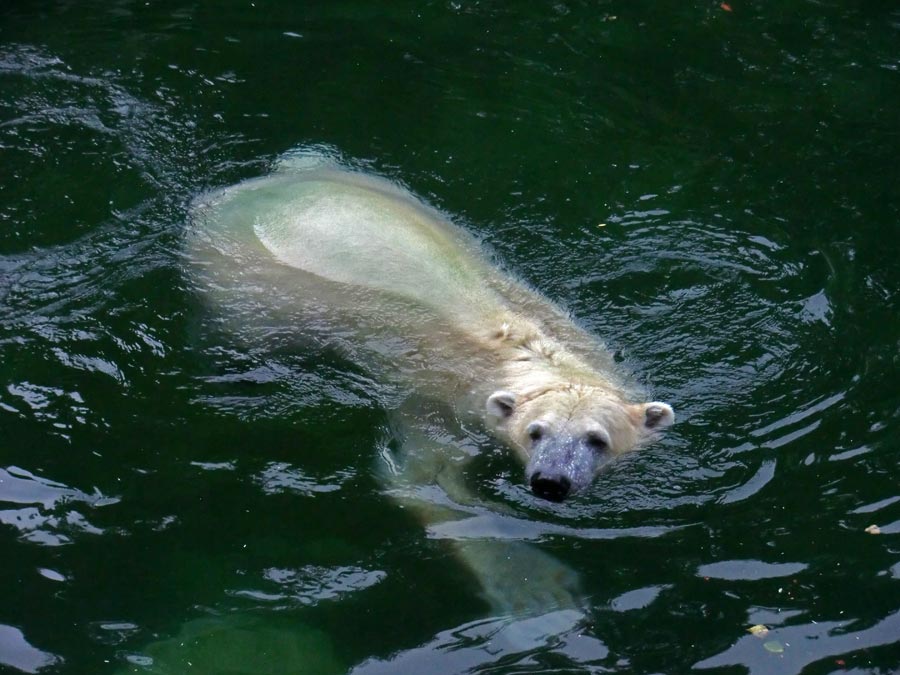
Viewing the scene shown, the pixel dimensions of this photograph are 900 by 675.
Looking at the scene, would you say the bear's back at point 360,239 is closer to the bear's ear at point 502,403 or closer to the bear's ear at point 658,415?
the bear's ear at point 502,403

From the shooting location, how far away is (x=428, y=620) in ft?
18.0

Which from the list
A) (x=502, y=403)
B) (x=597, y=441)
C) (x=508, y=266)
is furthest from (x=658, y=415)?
(x=508, y=266)

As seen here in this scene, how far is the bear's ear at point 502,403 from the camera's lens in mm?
6488

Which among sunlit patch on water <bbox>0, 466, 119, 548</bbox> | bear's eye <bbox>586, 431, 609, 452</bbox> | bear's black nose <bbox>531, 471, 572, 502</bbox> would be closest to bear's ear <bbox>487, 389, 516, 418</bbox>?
bear's eye <bbox>586, 431, 609, 452</bbox>

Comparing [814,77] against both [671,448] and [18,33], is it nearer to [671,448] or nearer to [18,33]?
[671,448]

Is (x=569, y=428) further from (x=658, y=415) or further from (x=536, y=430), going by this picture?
(x=658, y=415)

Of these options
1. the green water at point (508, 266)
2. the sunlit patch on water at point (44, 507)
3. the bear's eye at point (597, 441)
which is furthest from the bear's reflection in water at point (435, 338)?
the sunlit patch on water at point (44, 507)

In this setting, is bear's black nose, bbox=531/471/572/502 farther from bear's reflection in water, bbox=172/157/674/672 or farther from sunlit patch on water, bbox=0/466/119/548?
sunlit patch on water, bbox=0/466/119/548

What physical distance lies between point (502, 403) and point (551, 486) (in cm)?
79

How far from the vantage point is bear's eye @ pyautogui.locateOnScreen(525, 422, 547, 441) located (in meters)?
6.20

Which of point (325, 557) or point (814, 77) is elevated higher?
point (814, 77)

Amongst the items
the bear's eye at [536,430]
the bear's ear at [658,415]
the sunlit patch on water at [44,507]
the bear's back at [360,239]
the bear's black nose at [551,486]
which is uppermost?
the bear's back at [360,239]

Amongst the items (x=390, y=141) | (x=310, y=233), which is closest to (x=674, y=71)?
(x=390, y=141)

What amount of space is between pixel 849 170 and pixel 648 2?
3.76 m
